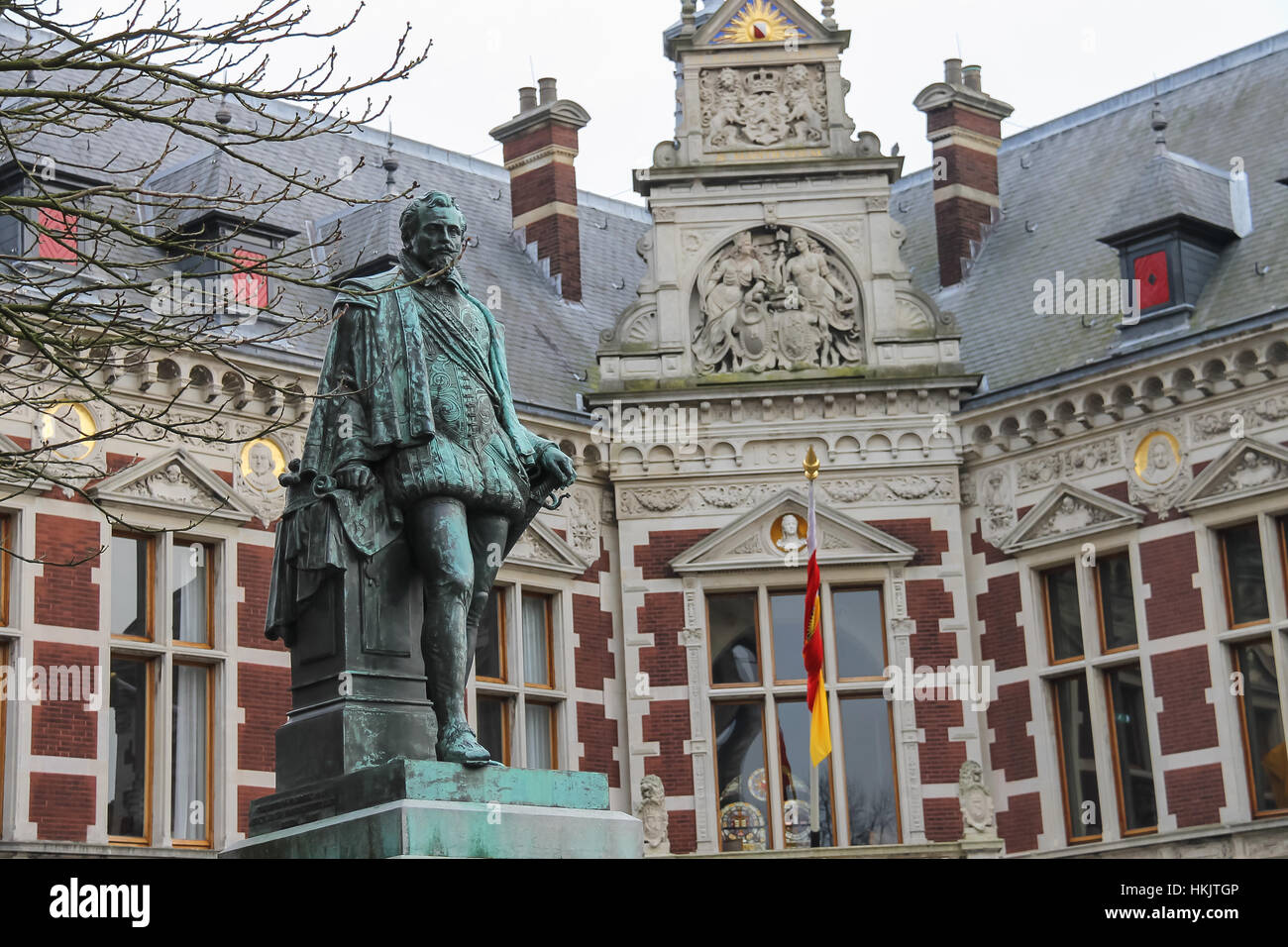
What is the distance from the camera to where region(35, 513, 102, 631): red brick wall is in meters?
17.7

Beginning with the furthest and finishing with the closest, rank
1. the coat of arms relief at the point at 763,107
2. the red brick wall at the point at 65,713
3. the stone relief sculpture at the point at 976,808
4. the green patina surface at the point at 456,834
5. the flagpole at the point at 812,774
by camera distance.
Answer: the coat of arms relief at the point at 763,107, the stone relief sculpture at the point at 976,808, the flagpole at the point at 812,774, the red brick wall at the point at 65,713, the green patina surface at the point at 456,834

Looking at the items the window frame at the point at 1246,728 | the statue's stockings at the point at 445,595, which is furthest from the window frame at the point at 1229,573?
the statue's stockings at the point at 445,595

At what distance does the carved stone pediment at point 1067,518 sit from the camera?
20.2m

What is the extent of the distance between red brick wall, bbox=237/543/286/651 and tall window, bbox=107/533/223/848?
0.73 ft

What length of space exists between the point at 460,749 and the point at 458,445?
1.32m

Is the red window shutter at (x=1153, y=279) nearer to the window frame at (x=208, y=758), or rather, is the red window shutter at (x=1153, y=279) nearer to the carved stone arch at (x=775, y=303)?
the carved stone arch at (x=775, y=303)

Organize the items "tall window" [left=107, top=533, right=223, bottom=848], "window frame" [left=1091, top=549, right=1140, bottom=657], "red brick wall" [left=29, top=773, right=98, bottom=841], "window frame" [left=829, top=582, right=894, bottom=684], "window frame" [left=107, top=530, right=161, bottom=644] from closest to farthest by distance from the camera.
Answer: "red brick wall" [left=29, top=773, right=98, bottom=841] → "tall window" [left=107, top=533, right=223, bottom=848] → "window frame" [left=107, top=530, right=161, bottom=644] → "window frame" [left=1091, top=549, right=1140, bottom=657] → "window frame" [left=829, top=582, right=894, bottom=684]

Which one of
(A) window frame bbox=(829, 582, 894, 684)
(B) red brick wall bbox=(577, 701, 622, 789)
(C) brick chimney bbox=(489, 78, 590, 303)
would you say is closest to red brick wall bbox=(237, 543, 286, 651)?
(B) red brick wall bbox=(577, 701, 622, 789)

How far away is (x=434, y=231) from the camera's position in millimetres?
9469

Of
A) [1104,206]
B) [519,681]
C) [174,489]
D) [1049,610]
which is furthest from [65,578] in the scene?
[1104,206]

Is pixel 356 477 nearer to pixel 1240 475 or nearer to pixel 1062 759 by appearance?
pixel 1240 475

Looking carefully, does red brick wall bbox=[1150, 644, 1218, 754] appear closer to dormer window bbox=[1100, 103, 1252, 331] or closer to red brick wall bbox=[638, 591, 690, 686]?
dormer window bbox=[1100, 103, 1252, 331]

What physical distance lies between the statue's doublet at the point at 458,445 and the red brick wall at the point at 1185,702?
38.0 feet

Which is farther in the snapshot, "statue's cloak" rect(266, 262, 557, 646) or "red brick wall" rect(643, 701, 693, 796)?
"red brick wall" rect(643, 701, 693, 796)
